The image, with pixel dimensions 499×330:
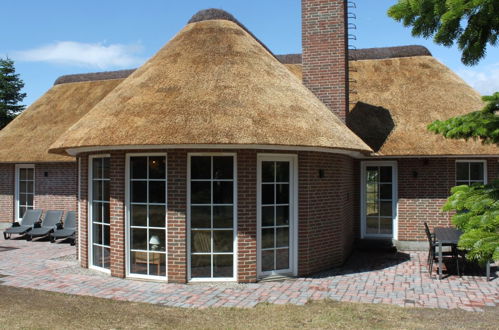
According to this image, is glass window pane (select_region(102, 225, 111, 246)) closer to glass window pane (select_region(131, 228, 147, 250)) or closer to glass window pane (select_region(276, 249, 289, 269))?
glass window pane (select_region(131, 228, 147, 250))

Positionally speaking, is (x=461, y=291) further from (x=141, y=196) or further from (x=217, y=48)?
(x=217, y=48)

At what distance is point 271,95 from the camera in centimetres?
955

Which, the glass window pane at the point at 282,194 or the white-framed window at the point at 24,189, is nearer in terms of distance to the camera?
the glass window pane at the point at 282,194

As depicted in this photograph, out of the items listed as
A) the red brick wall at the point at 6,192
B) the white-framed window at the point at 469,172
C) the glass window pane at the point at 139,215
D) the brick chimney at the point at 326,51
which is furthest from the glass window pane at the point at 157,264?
the red brick wall at the point at 6,192

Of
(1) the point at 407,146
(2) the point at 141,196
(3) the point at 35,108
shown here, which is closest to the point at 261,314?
(2) the point at 141,196

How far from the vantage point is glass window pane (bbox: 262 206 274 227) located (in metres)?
9.22

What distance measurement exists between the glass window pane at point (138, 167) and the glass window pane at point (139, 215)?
630 millimetres

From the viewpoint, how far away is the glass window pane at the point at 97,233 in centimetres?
1010

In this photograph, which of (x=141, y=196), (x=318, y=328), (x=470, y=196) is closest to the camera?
(x=470, y=196)

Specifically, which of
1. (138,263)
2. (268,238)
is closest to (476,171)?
(268,238)

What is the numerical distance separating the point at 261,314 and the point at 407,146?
7476mm

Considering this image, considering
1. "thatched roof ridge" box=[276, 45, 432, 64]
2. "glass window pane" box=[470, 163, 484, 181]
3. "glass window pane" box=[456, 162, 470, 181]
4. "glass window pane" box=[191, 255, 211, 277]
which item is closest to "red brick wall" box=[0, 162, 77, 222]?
"thatched roof ridge" box=[276, 45, 432, 64]

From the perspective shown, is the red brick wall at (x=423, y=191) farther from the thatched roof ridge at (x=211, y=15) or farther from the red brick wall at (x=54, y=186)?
the red brick wall at (x=54, y=186)

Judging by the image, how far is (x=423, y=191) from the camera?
42.7 feet
